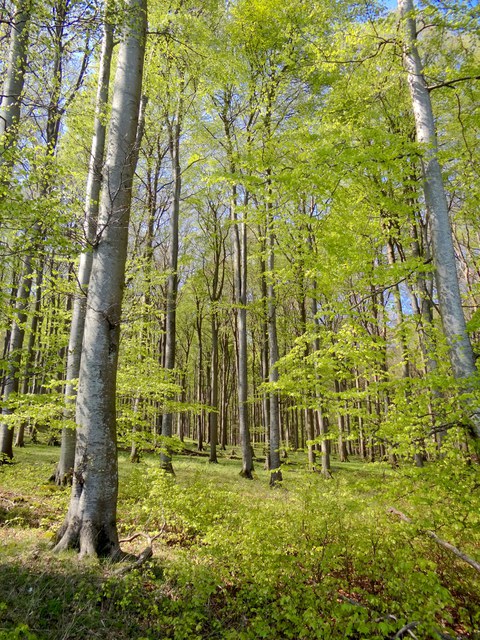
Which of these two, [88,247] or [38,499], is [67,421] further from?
[88,247]

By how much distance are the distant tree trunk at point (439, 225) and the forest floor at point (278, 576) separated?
5.50 ft

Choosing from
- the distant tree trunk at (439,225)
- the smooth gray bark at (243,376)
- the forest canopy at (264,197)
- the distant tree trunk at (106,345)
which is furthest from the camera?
the smooth gray bark at (243,376)

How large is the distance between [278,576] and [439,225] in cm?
551

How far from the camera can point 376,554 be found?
4391 mm

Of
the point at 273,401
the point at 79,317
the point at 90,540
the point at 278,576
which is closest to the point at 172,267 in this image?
the point at 79,317

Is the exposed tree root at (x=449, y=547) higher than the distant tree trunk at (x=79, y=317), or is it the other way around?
the distant tree trunk at (x=79, y=317)

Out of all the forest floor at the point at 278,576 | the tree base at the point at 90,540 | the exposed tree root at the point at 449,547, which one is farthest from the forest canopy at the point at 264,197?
the exposed tree root at the point at 449,547

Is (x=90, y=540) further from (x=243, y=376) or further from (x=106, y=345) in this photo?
(x=243, y=376)

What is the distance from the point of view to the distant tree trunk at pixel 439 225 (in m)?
5.09

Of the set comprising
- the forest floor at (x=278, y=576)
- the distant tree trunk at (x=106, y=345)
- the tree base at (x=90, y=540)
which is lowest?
the forest floor at (x=278, y=576)

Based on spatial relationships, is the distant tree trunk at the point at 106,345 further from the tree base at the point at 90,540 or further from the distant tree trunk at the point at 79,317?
the distant tree trunk at the point at 79,317

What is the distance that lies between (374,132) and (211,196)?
41.5 ft

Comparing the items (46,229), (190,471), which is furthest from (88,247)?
(190,471)

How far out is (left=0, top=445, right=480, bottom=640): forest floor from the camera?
3328 mm
